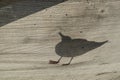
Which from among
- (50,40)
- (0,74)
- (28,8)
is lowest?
(0,74)

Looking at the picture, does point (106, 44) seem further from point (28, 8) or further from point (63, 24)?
point (28, 8)

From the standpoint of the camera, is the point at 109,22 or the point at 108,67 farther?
the point at 109,22

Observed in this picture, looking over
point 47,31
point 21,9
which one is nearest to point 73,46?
point 47,31

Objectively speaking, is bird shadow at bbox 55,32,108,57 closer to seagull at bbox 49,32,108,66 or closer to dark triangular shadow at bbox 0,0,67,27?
seagull at bbox 49,32,108,66

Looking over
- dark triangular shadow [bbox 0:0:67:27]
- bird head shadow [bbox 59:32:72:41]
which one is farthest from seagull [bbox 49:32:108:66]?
dark triangular shadow [bbox 0:0:67:27]

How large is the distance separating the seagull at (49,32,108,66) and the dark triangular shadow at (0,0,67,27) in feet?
0.52

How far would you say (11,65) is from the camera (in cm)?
172

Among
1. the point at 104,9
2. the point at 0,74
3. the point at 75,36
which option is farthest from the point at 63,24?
the point at 0,74

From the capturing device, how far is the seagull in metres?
1.69

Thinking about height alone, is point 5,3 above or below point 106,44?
above

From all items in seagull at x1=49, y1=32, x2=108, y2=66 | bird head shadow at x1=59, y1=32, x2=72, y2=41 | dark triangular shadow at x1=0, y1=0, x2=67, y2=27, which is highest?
dark triangular shadow at x1=0, y1=0, x2=67, y2=27

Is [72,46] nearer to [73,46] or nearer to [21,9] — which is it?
[73,46]

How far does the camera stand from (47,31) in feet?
5.78

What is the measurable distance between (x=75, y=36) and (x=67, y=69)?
168 mm
